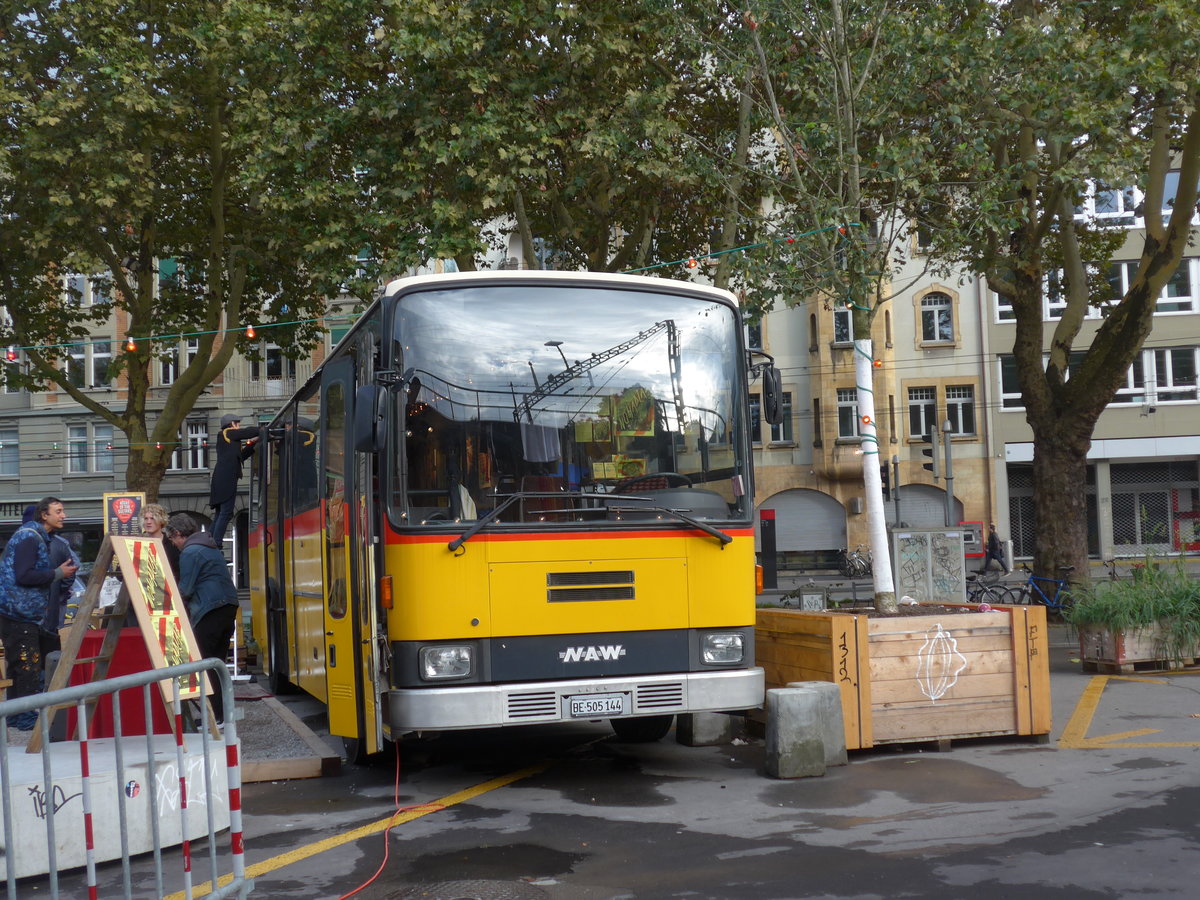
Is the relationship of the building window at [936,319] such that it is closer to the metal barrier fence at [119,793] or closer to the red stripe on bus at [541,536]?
the red stripe on bus at [541,536]

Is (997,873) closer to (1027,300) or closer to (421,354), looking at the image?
A: (421,354)

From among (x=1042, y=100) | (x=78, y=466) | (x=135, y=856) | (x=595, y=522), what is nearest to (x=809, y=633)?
(x=595, y=522)

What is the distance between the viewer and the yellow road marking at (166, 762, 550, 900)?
246 inches

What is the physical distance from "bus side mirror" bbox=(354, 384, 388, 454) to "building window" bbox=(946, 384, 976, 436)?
3900cm

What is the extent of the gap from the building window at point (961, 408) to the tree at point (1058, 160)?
2242cm

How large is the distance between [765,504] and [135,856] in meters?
41.5

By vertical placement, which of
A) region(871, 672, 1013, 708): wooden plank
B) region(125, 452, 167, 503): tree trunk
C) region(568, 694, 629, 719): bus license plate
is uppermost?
region(125, 452, 167, 503): tree trunk

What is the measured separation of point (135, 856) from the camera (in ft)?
20.0

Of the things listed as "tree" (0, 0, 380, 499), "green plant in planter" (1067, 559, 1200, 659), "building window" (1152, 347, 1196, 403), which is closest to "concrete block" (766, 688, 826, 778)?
"green plant in planter" (1067, 559, 1200, 659)

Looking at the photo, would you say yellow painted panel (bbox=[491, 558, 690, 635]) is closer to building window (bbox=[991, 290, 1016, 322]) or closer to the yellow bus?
the yellow bus

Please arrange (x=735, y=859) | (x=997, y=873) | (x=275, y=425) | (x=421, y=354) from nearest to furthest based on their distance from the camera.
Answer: (x=997, y=873)
(x=735, y=859)
(x=421, y=354)
(x=275, y=425)

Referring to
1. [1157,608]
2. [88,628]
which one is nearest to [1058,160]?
[1157,608]

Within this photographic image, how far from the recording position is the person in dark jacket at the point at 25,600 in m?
11.2

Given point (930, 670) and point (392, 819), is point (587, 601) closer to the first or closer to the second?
point (392, 819)
